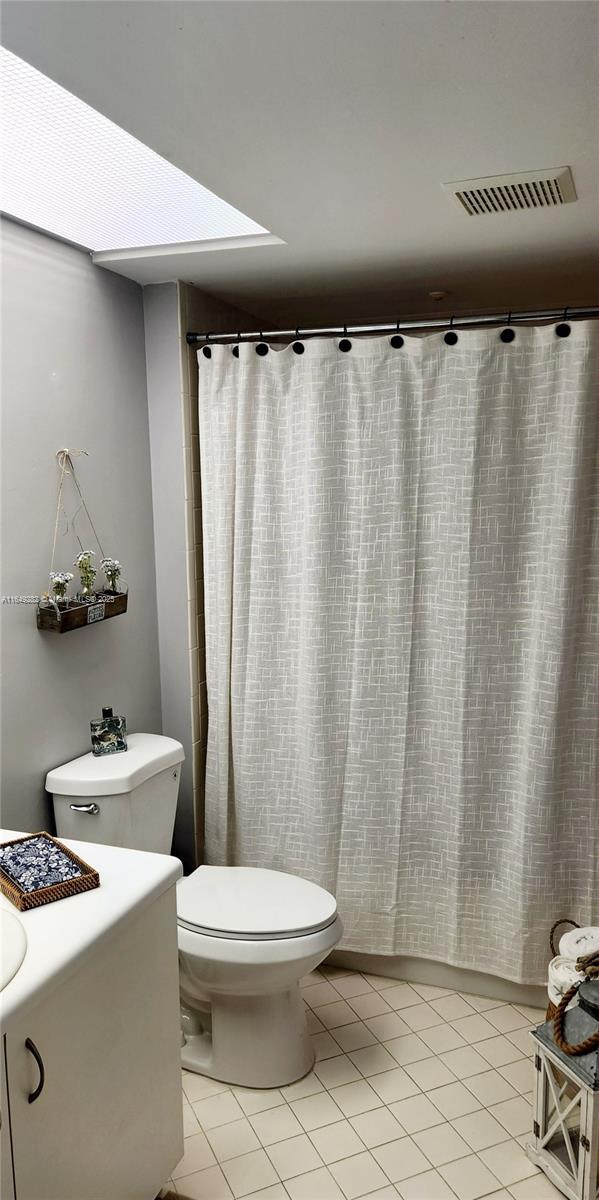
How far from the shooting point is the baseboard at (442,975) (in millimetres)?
2473

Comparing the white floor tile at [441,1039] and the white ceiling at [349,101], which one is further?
the white floor tile at [441,1039]

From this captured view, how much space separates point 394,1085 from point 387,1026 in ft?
0.75

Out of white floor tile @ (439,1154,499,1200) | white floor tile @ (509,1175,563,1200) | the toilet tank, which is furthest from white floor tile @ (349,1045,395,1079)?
the toilet tank

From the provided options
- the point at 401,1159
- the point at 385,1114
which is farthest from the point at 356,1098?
the point at 401,1159

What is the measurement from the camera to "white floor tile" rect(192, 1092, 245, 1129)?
2.04 metres

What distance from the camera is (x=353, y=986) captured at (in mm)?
2582

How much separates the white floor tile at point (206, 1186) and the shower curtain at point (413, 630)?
81 cm

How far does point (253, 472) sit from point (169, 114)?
1226mm

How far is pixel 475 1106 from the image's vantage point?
2.08 meters

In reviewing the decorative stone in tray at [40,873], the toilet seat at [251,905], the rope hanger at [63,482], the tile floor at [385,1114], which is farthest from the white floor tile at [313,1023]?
the rope hanger at [63,482]

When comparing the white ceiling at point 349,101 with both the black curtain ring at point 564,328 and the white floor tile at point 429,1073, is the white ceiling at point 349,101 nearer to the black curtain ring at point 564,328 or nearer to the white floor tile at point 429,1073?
the black curtain ring at point 564,328

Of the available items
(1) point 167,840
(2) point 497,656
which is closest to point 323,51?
(2) point 497,656

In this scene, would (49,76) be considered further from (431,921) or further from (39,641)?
(431,921)

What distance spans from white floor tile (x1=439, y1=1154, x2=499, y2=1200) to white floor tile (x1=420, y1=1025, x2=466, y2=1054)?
1.18 feet
